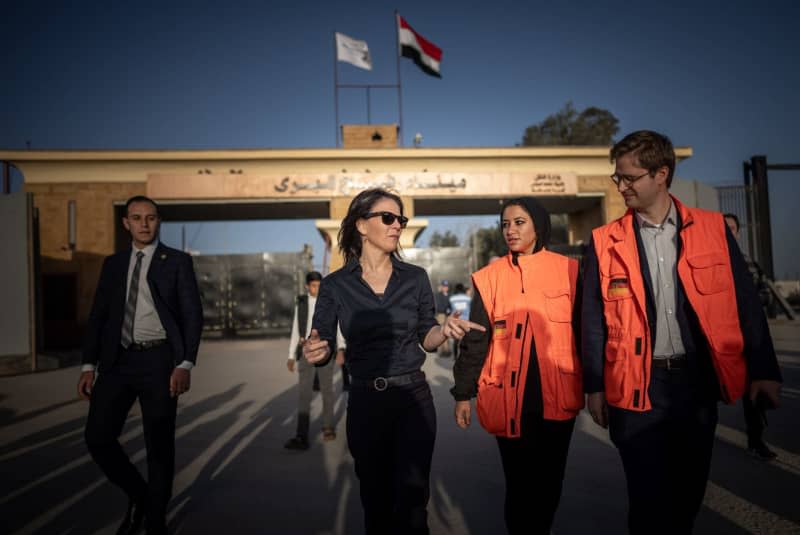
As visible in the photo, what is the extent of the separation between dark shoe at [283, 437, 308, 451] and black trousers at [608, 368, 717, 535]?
3699 millimetres

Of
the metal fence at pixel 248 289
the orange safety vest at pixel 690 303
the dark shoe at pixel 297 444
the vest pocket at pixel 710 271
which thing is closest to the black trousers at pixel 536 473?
the orange safety vest at pixel 690 303

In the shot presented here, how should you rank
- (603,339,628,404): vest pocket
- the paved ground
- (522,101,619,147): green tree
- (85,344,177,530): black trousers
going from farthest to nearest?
(522,101,619,147): green tree
the paved ground
(85,344,177,530): black trousers
(603,339,628,404): vest pocket

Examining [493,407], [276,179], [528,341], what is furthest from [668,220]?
[276,179]

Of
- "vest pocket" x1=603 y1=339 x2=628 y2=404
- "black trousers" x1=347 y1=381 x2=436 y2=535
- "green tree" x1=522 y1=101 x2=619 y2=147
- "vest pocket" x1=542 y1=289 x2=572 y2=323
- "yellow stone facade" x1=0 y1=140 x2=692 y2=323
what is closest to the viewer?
"vest pocket" x1=603 y1=339 x2=628 y2=404

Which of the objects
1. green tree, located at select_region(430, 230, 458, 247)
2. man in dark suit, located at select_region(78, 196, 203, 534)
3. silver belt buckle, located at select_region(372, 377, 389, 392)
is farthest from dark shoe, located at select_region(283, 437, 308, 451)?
green tree, located at select_region(430, 230, 458, 247)

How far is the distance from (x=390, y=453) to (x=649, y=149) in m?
1.81

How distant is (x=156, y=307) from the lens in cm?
332

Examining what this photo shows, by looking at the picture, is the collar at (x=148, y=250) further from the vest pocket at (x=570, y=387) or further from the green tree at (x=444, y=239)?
the green tree at (x=444, y=239)

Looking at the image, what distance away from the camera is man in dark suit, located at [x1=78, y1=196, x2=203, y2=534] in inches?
125

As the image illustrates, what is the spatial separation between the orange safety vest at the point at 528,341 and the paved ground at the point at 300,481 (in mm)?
1160

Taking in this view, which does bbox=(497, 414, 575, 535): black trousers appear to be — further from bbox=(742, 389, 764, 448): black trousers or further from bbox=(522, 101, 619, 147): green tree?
bbox=(522, 101, 619, 147): green tree

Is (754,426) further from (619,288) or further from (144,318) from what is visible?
(144,318)

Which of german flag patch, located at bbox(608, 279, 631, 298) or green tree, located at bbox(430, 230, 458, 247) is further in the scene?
green tree, located at bbox(430, 230, 458, 247)

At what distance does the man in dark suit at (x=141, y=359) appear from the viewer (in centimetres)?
319
